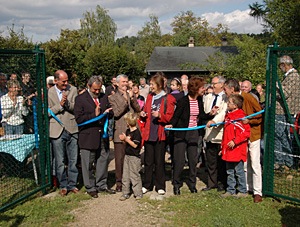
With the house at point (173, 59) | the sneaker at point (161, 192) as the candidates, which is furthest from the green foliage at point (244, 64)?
the house at point (173, 59)

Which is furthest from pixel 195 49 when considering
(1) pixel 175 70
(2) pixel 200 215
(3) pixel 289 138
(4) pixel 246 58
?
(2) pixel 200 215

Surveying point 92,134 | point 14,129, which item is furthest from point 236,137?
point 14,129

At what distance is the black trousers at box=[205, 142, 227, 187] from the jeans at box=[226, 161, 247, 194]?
34cm

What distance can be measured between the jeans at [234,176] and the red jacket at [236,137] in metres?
0.18

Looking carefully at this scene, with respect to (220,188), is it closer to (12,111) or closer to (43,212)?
(43,212)

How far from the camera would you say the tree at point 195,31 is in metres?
44.2

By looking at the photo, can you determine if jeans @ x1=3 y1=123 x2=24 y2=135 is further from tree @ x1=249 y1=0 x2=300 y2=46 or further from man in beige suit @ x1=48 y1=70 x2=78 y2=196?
tree @ x1=249 y1=0 x2=300 y2=46

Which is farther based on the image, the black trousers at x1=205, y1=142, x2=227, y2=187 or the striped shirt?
the black trousers at x1=205, y1=142, x2=227, y2=187

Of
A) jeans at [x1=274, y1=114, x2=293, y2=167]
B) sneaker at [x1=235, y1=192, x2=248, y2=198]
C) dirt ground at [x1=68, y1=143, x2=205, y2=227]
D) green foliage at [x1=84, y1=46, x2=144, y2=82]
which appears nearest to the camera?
dirt ground at [x1=68, y1=143, x2=205, y2=227]

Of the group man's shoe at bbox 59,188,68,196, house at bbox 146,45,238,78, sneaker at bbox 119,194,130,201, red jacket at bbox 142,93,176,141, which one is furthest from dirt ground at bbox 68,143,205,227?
house at bbox 146,45,238,78

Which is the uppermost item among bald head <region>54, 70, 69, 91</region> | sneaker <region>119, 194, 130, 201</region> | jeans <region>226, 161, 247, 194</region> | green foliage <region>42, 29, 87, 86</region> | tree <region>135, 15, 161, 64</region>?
tree <region>135, 15, 161, 64</region>

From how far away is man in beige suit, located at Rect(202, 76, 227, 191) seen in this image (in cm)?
619

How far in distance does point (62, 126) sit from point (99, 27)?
5639 cm

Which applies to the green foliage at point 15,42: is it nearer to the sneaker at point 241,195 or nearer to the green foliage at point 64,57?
the green foliage at point 64,57
